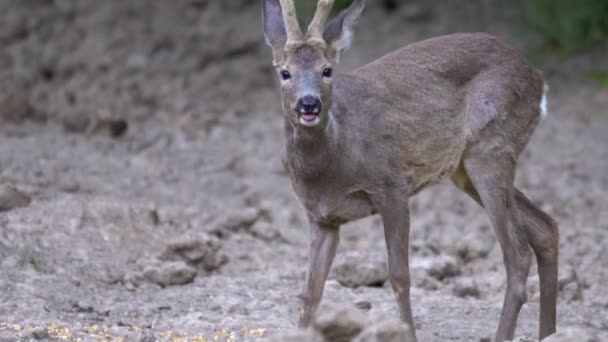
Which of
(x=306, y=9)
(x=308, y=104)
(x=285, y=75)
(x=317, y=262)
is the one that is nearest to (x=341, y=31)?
(x=285, y=75)

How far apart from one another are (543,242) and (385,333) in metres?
3.19

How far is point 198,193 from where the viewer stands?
1356cm

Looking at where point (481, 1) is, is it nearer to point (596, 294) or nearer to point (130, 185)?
point (130, 185)

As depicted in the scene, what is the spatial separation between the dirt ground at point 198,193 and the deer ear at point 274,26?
6.35 feet

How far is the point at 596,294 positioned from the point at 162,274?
349cm

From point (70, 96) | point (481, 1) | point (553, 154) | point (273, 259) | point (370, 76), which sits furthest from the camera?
point (481, 1)

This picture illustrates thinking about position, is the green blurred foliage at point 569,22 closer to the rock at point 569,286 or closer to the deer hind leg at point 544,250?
the rock at point 569,286

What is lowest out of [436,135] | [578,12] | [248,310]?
[248,310]

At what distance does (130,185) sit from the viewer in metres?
13.2

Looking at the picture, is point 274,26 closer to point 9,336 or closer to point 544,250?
point 544,250

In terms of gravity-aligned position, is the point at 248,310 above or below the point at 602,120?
below

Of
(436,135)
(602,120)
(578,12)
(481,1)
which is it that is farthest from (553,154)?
(436,135)

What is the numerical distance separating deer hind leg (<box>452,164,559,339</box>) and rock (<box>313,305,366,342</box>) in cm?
285

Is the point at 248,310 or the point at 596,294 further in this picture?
the point at 596,294
